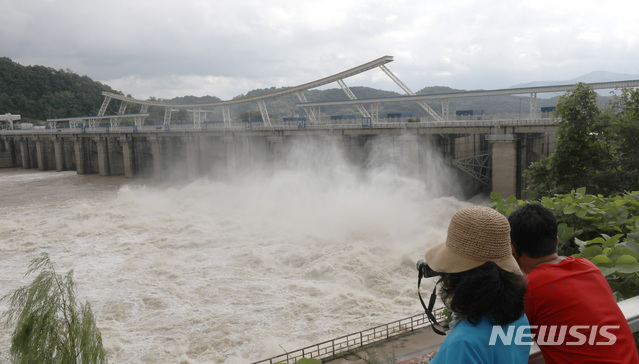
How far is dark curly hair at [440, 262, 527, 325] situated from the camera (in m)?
1.77

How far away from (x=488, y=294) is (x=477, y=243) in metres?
0.21

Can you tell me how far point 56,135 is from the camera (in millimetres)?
62562

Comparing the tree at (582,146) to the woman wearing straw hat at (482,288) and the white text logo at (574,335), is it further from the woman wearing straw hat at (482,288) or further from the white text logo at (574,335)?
the woman wearing straw hat at (482,288)

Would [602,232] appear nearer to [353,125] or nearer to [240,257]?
[240,257]

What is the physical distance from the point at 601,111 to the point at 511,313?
1561 cm

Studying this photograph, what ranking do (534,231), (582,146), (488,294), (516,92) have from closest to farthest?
(488,294)
(534,231)
(582,146)
(516,92)

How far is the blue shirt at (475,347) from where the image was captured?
167cm

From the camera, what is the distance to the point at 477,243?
1.86 metres

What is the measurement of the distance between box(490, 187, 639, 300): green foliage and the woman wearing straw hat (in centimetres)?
192

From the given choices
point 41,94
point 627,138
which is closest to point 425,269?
point 627,138

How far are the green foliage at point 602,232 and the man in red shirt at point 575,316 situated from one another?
4.13 ft

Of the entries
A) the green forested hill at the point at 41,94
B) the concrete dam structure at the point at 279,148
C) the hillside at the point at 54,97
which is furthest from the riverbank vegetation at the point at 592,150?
the green forested hill at the point at 41,94

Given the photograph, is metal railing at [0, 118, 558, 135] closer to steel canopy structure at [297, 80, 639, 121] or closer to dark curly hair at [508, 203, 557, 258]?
steel canopy structure at [297, 80, 639, 121]

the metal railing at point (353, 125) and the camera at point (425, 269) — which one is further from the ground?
the metal railing at point (353, 125)
